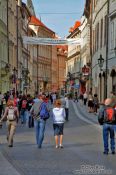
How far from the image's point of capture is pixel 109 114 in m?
15.6

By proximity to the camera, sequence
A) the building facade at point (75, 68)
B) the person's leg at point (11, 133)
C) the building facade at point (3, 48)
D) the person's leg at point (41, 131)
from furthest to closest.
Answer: the building facade at point (75, 68) < the building facade at point (3, 48) < the person's leg at point (11, 133) < the person's leg at point (41, 131)

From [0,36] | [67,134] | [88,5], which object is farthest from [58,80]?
[67,134]

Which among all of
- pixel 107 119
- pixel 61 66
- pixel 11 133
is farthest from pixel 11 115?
pixel 61 66

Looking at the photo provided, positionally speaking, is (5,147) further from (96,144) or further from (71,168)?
(71,168)

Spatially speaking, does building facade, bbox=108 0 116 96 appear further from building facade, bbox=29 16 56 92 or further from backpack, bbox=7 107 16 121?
building facade, bbox=29 16 56 92

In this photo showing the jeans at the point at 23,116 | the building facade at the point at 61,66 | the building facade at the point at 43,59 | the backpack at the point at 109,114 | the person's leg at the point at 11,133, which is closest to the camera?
the backpack at the point at 109,114

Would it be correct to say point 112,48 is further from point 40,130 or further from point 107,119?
point 107,119

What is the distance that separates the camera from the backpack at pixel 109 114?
51.0 feet

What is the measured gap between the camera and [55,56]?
534 ft

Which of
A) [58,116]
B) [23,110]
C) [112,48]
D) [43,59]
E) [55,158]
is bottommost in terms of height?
[55,158]

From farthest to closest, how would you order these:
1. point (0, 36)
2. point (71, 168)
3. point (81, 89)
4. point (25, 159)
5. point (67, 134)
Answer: point (81, 89), point (0, 36), point (67, 134), point (25, 159), point (71, 168)

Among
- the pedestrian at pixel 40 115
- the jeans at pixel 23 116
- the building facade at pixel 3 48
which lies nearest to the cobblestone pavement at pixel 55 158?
the pedestrian at pixel 40 115

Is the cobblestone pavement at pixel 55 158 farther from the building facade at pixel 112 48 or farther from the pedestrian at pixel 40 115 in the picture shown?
the building facade at pixel 112 48

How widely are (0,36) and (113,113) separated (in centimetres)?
3900
